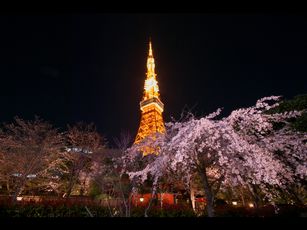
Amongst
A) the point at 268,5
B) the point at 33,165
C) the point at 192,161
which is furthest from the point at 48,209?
the point at 268,5

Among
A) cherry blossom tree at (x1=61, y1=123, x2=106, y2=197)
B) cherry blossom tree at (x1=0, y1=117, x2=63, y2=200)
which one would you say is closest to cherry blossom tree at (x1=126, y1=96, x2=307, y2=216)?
cherry blossom tree at (x1=0, y1=117, x2=63, y2=200)

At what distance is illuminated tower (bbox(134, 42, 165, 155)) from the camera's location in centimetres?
4307

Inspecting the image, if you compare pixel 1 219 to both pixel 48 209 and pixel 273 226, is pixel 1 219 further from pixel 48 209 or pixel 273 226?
pixel 48 209

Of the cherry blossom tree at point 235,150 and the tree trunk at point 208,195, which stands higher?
the cherry blossom tree at point 235,150

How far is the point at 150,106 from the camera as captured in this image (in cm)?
5022

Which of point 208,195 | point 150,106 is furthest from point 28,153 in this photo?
point 150,106

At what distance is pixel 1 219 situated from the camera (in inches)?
80.0

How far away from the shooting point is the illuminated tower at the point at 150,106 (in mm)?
43072

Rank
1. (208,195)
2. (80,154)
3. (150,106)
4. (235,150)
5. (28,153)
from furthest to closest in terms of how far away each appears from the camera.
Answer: (150,106) → (80,154) → (28,153) → (208,195) → (235,150)

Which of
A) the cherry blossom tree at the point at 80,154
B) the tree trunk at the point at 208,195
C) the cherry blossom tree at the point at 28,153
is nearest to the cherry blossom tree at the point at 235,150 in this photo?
the tree trunk at the point at 208,195

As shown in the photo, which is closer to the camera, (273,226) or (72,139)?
(273,226)

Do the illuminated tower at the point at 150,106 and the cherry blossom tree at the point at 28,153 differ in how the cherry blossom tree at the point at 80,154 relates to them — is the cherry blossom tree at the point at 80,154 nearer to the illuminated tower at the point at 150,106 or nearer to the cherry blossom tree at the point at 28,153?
the cherry blossom tree at the point at 28,153

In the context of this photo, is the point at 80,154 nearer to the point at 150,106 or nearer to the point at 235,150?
the point at 235,150

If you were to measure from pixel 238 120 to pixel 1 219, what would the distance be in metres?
6.22
